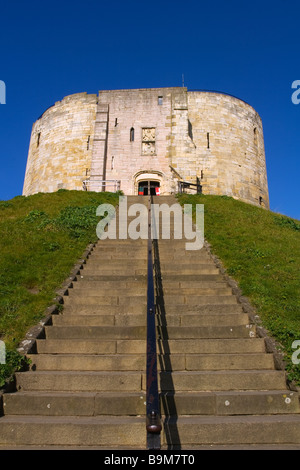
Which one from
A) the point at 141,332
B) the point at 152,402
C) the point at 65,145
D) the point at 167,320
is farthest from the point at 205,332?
the point at 65,145

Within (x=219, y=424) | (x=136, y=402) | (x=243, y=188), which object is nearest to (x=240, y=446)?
(x=219, y=424)

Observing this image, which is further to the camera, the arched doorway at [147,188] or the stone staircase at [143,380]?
the arched doorway at [147,188]

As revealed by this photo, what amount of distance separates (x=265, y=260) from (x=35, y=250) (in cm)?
564

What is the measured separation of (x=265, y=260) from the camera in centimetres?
807

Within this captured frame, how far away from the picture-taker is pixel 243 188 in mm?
21625

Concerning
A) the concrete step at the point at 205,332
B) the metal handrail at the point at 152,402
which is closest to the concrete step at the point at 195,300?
the concrete step at the point at 205,332

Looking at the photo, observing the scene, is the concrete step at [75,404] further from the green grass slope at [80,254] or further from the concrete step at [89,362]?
the concrete step at [89,362]

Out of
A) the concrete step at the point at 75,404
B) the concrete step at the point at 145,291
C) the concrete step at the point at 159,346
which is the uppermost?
the concrete step at the point at 145,291

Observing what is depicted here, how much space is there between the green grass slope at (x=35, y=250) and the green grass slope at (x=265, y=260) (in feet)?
11.5

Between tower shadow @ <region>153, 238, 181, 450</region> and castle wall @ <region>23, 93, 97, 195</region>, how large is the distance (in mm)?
16413

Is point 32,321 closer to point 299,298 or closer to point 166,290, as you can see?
point 166,290

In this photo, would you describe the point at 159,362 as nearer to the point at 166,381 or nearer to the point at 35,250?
the point at 166,381

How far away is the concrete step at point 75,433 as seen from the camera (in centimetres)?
329
